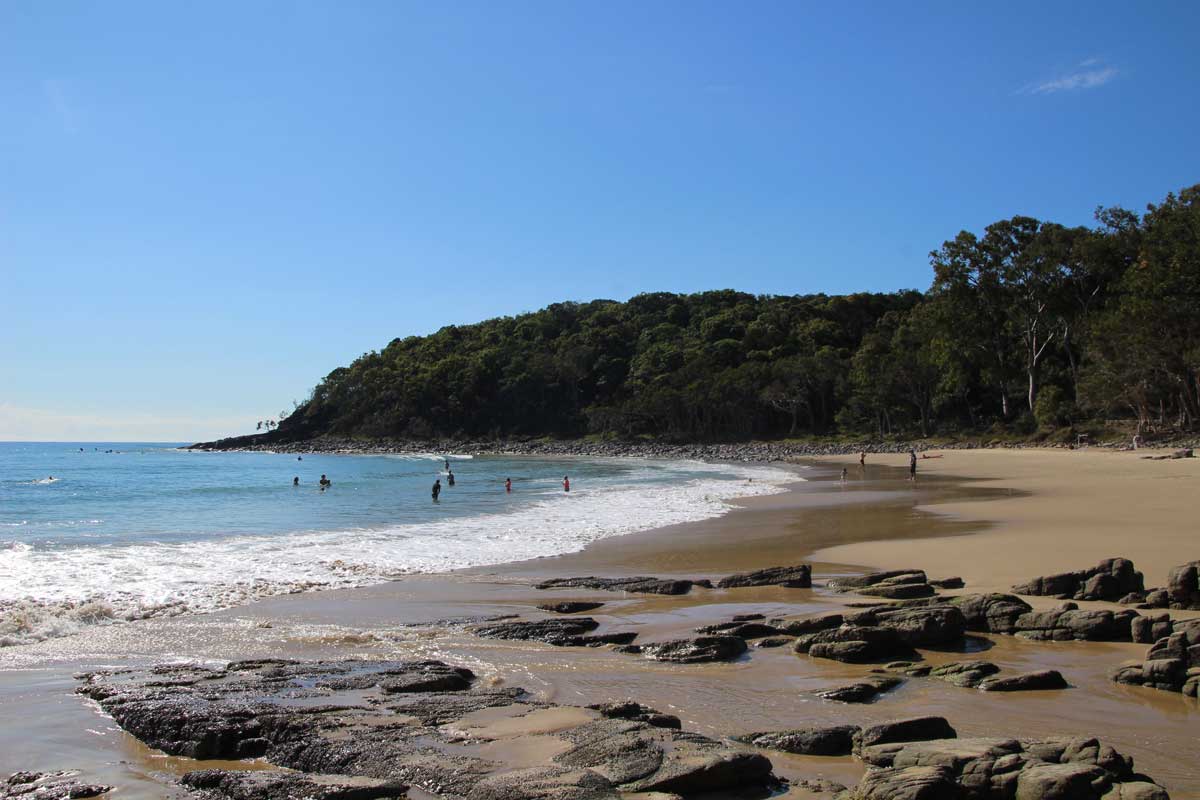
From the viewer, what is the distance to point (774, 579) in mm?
11961

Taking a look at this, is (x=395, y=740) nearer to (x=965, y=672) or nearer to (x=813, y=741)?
(x=813, y=741)

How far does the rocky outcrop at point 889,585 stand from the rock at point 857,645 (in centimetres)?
282

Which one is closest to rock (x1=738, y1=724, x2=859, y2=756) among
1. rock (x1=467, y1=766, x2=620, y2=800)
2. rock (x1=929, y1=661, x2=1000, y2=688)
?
rock (x1=467, y1=766, x2=620, y2=800)

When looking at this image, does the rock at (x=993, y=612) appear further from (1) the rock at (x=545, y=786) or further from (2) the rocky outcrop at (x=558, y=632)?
(1) the rock at (x=545, y=786)

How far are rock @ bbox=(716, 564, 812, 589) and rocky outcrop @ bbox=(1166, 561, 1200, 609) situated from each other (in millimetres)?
4371

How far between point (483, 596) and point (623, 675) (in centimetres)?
502

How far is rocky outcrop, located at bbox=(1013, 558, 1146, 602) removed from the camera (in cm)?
961

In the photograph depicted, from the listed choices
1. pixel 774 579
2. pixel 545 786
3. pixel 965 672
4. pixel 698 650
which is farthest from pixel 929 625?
pixel 545 786

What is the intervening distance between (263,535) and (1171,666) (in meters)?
19.0

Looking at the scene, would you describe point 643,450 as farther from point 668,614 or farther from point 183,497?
point 668,614

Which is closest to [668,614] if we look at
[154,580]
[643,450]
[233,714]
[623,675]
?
[623,675]

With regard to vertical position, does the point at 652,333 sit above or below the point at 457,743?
above

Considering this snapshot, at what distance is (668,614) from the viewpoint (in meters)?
10.3

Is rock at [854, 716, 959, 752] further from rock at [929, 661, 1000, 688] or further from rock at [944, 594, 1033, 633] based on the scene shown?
rock at [944, 594, 1033, 633]
